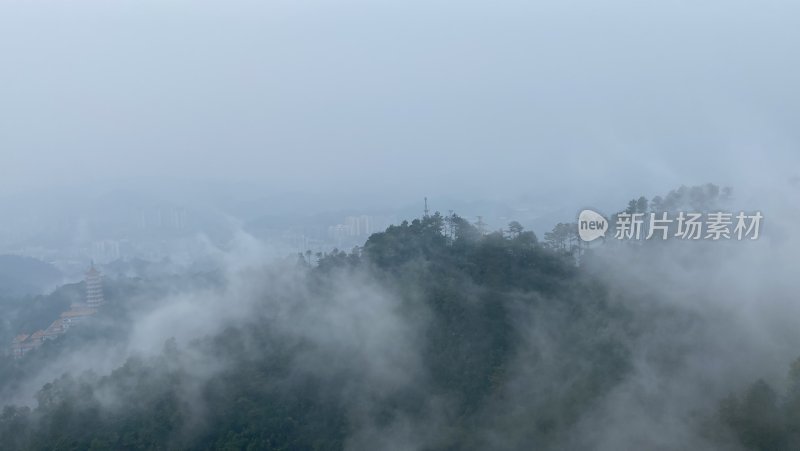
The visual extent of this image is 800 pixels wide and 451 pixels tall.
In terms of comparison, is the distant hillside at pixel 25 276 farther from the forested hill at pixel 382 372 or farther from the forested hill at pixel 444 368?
the forested hill at pixel 382 372

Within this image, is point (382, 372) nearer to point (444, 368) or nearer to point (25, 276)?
point (444, 368)

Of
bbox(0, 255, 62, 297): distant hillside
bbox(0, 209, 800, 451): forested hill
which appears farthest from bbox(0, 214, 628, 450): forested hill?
bbox(0, 255, 62, 297): distant hillside

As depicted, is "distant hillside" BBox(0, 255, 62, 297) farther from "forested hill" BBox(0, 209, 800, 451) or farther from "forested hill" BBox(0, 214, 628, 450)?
"forested hill" BBox(0, 214, 628, 450)

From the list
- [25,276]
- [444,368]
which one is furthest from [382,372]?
[25,276]

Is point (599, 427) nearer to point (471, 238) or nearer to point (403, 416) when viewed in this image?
point (403, 416)

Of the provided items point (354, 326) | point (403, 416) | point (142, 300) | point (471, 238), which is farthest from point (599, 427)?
point (142, 300)

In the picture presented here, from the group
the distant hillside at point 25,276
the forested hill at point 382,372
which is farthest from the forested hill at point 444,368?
the distant hillside at point 25,276
